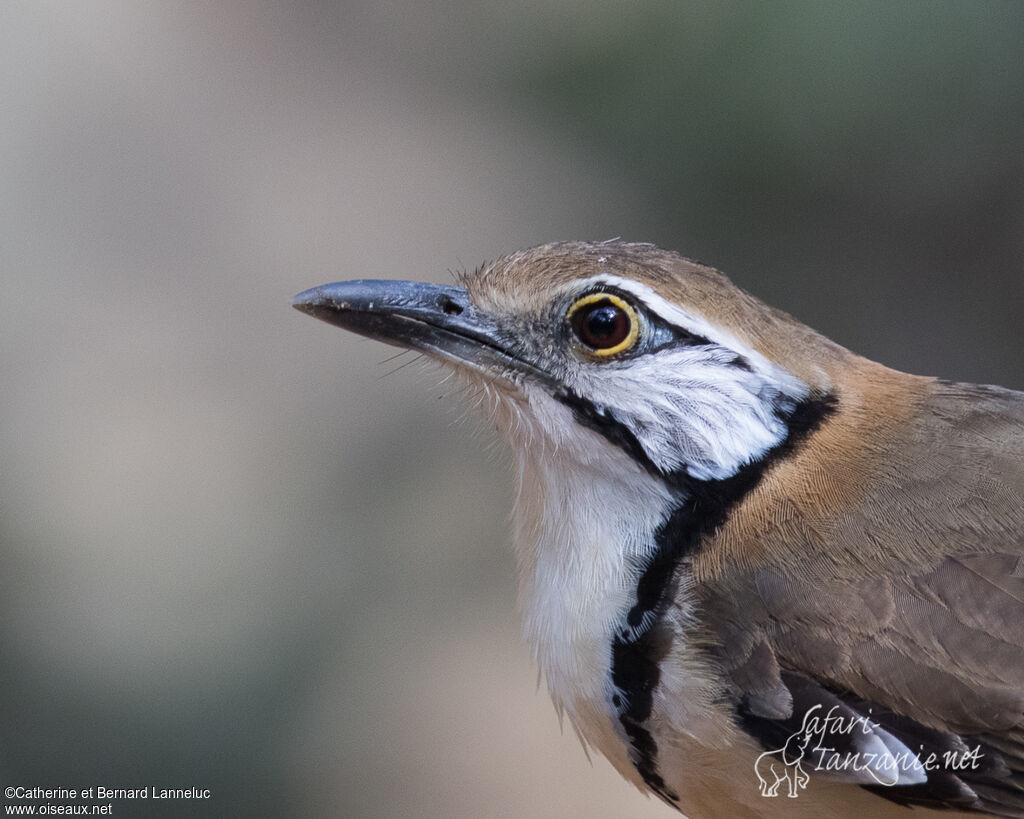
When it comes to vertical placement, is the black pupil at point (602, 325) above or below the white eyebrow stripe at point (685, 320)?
below

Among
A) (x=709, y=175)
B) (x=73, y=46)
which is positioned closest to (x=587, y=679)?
(x=709, y=175)

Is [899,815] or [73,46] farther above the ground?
[73,46]

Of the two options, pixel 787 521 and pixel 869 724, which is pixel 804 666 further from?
pixel 787 521

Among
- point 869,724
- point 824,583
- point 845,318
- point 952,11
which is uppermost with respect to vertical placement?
point 952,11

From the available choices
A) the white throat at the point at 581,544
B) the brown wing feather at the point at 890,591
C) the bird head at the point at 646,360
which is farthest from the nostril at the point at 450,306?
the brown wing feather at the point at 890,591

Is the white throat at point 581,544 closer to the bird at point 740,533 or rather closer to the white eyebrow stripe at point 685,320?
the bird at point 740,533

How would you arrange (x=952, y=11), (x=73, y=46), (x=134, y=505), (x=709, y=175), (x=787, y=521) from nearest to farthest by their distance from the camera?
(x=787, y=521), (x=134, y=505), (x=952, y=11), (x=709, y=175), (x=73, y=46)
